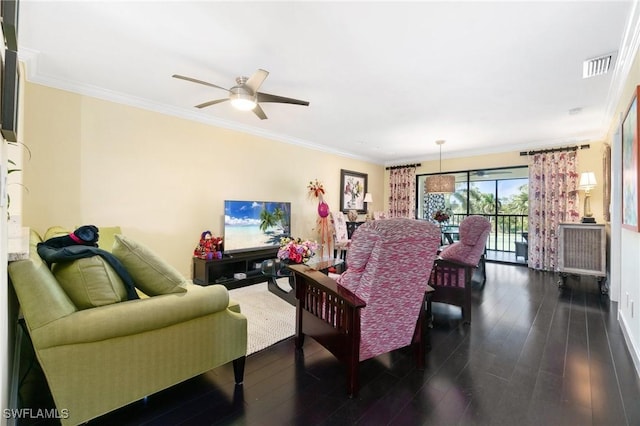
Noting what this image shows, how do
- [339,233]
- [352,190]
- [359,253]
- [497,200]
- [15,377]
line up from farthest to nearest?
[352,190]
[497,200]
[339,233]
[359,253]
[15,377]

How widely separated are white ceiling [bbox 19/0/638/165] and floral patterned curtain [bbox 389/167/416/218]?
2.95 metres

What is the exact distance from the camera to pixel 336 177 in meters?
6.30

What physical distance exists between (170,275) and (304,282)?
963 millimetres

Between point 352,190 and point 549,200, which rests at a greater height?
point 352,190

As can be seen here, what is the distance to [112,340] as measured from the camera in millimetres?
1297

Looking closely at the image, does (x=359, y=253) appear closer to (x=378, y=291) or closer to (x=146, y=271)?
(x=378, y=291)

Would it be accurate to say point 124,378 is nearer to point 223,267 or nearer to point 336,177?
point 223,267

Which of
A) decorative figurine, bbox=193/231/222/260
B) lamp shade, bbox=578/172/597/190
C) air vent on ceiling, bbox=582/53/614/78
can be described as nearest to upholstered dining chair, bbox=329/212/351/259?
decorative figurine, bbox=193/231/222/260

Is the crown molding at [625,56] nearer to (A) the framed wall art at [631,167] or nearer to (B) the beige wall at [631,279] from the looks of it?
(B) the beige wall at [631,279]

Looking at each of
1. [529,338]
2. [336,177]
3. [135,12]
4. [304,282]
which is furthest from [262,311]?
[336,177]

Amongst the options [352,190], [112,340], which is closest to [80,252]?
[112,340]

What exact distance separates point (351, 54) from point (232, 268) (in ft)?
10.7

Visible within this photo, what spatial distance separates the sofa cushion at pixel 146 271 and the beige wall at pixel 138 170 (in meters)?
2.17

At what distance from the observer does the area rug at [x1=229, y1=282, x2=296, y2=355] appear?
2404mm
